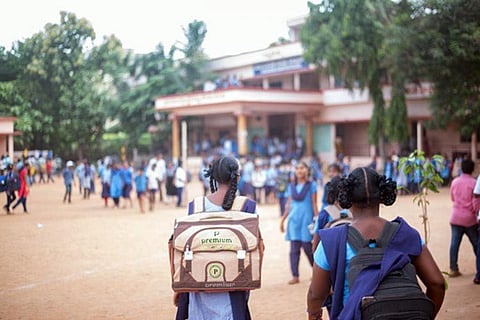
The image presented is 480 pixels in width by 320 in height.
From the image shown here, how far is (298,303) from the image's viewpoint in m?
6.51

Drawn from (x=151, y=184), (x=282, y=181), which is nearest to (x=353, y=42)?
(x=282, y=181)

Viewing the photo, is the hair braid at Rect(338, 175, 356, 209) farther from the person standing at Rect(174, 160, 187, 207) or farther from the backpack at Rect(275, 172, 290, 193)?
the person standing at Rect(174, 160, 187, 207)

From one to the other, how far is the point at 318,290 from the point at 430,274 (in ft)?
1.78

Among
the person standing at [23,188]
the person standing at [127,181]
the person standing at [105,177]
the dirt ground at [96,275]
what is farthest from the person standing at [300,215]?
the person standing at [127,181]

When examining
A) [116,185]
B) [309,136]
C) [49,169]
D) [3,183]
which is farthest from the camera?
[309,136]

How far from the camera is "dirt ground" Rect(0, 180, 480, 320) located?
5.93 metres

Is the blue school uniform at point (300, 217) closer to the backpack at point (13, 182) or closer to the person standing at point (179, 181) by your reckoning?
the backpack at point (13, 182)

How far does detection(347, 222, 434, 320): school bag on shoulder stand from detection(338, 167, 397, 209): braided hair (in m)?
0.27

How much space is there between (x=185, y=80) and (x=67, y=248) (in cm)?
2425

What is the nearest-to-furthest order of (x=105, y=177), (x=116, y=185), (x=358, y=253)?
(x=358, y=253) → (x=105, y=177) → (x=116, y=185)

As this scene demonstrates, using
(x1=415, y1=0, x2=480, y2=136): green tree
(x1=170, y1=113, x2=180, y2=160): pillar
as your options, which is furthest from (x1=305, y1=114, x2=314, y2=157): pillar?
(x1=415, y1=0, x2=480, y2=136): green tree

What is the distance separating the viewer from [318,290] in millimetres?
2889

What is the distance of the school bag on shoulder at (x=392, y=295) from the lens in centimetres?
253

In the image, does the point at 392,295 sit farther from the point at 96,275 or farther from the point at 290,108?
the point at 290,108
